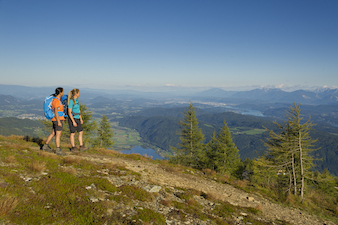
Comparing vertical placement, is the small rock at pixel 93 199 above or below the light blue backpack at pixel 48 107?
below

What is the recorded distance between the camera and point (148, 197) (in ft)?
19.9

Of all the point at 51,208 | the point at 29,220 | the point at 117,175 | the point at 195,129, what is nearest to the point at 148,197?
the point at 117,175

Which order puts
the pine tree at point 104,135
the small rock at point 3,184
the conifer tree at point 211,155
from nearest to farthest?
1. the small rock at point 3,184
2. the conifer tree at point 211,155
3. the pine tree at point 104,135

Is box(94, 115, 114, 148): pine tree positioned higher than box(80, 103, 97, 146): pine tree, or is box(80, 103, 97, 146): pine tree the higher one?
box(80, 103, 97, 146): pine tree

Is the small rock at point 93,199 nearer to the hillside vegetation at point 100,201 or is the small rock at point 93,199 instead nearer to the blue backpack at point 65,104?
the hillside vegetation at point 100,201

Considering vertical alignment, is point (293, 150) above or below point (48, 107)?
below

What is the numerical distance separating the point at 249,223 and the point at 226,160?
2756cm

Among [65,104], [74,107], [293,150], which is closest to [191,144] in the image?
[293,150]

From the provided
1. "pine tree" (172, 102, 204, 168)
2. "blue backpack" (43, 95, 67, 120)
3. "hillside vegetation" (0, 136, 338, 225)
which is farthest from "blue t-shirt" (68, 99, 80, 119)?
"pine tree" (172, 102, 204, 168)

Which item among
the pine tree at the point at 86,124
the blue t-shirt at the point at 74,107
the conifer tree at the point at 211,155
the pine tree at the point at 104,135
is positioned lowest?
the conifer tree at the point at 211,155

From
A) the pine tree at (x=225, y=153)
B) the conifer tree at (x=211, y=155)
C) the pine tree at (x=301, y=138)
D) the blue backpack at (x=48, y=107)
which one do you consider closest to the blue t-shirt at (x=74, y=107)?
the blue backpack at (x=48, y=107)

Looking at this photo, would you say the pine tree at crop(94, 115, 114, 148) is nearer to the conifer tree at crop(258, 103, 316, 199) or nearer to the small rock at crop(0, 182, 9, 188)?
the conifer tree at crop(258, 103, 316, 199)

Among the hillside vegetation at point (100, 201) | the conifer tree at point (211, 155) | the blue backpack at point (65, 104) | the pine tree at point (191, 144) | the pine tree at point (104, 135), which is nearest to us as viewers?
the hillside vegetation at point (100, 201)

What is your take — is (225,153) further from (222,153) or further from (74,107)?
(74,107)
